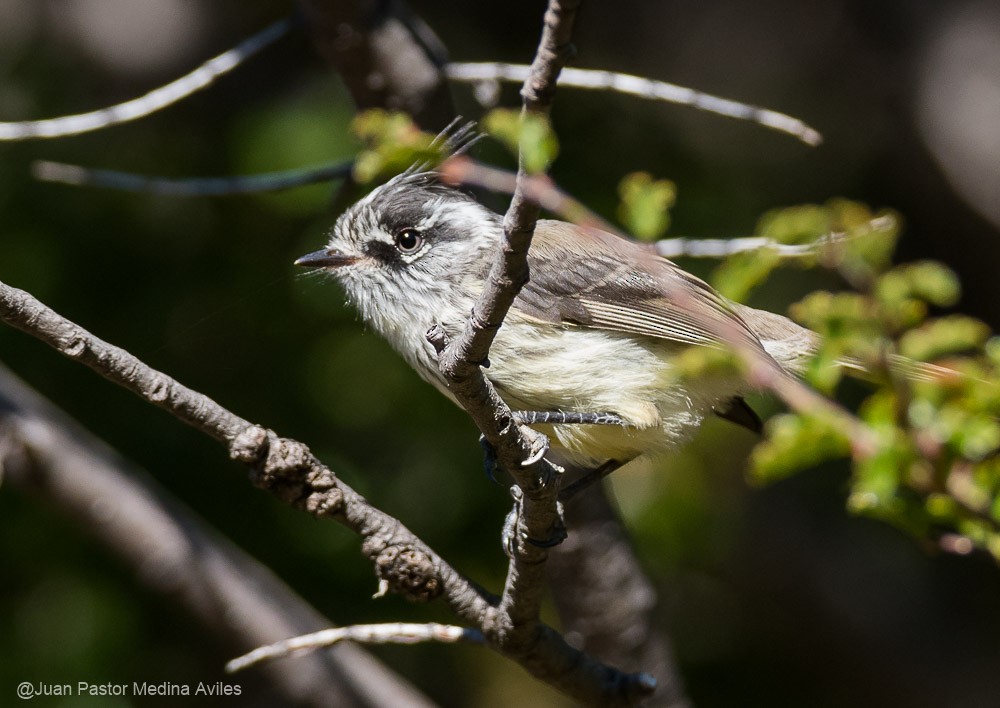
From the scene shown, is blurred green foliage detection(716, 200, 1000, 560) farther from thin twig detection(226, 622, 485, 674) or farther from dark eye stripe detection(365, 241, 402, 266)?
dark eye stripe detection(365, 241, 402, 266)

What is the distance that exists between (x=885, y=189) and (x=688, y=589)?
2.29 metres

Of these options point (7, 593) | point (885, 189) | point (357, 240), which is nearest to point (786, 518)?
point (885, 189)

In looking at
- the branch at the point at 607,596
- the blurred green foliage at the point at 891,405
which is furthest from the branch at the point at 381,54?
the blurred green foliage at the point at 891,405

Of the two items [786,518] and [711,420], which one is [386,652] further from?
[786,518]

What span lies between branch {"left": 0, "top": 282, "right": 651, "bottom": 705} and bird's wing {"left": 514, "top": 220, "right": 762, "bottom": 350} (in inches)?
36.5

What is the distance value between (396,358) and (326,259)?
0.93 meters

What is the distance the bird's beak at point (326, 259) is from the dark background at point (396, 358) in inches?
10.6

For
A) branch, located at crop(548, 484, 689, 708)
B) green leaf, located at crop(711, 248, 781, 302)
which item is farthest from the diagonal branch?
branch, located at crop(548, 484, 689, 708)

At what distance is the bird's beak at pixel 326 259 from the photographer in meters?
3.25

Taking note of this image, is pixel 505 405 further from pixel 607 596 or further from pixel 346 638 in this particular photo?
pixel 607 596

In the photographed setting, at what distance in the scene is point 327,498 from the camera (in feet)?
7.63

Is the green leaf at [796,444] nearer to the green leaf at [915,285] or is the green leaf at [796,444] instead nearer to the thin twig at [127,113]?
the green leaf at [915,285]

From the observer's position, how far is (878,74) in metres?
5.53

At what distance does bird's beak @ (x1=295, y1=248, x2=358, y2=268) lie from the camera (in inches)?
128
